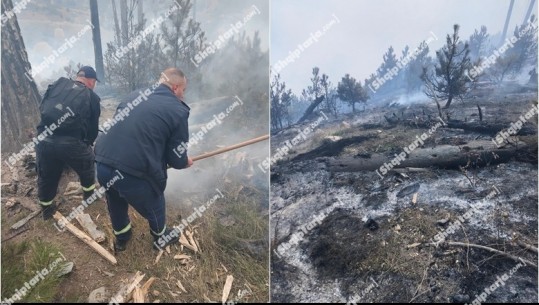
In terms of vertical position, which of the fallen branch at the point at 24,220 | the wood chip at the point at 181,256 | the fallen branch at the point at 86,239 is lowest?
the wood chip at the point at 181,256

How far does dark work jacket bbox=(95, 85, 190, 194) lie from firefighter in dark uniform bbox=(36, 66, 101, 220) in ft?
2.58

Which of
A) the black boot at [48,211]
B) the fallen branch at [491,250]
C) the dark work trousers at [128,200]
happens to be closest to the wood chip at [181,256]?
the dark work trousers at [128,200]

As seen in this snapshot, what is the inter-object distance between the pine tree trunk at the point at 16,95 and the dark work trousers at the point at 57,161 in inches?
51.9

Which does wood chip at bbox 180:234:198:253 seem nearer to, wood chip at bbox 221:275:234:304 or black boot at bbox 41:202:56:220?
wood chip at bbox 221:275:234:304

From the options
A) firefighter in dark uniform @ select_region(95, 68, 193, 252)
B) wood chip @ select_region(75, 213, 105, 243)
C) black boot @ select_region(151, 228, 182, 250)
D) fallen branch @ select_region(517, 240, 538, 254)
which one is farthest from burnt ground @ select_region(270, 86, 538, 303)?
wood chip @ select_region(75, 213, 105, 243)

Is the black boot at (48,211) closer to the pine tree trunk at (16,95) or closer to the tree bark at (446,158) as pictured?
the pine tree trunk at (16,95)

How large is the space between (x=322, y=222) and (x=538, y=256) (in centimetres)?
235

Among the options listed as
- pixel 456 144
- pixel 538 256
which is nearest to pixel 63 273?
pixel 538 256

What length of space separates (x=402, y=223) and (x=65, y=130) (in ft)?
14.3

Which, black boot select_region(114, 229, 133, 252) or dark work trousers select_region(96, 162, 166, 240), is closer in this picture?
dark work trousers select_region(96, 162, 166, 240)

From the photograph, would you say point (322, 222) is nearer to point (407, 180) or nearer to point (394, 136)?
point (407, 180)

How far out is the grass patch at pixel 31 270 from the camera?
319cm

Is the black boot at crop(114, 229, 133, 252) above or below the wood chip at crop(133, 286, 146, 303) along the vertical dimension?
above

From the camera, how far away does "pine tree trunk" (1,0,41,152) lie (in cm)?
466
